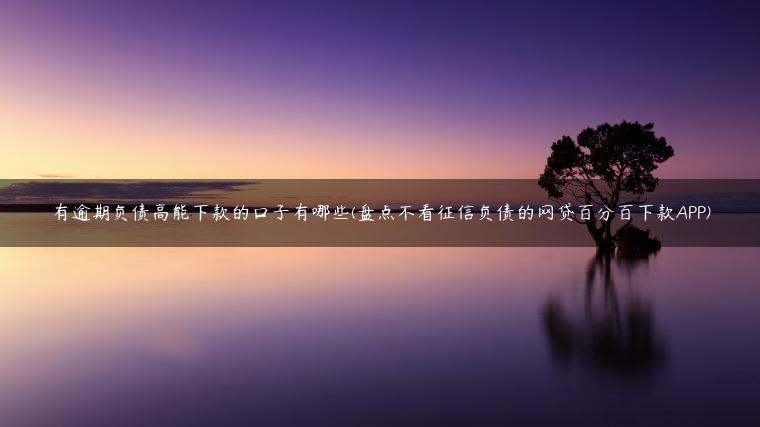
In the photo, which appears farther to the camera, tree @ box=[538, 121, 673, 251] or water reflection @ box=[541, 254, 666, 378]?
tree @ box=[538, 121, 673, 251]

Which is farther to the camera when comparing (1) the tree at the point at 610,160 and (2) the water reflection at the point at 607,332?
(1) the tree at the point at 610,160

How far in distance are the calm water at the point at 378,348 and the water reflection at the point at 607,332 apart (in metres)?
0.06

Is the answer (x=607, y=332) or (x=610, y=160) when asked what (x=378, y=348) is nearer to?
(x=607, y=332)

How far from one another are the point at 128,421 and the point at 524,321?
9867 millimetres

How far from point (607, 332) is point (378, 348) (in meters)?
5.62

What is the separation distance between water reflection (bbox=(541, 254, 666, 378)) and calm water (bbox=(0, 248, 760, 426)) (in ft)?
A: 0.20

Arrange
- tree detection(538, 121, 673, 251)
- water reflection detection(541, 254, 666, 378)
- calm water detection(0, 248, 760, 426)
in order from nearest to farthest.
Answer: calm water detection(0, 248, 760, 426) → water reflection detection(541, 254, 666, 378) → tree detection(538, 121, 673, 251)

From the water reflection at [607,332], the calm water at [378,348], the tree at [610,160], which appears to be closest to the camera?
the calm water at [378,348]

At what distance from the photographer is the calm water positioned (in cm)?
783

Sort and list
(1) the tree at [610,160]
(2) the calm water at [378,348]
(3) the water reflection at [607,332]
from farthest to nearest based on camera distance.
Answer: (1) the tree at [610,160]
(3) the water reflection at [607,332]
(2) the calm water at [378,348]

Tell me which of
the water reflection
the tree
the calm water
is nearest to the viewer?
the calm water

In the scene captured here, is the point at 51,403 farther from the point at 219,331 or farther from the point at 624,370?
the point at 624,370

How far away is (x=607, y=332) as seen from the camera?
12.6 meters

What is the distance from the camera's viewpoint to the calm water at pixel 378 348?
7.83 meters
